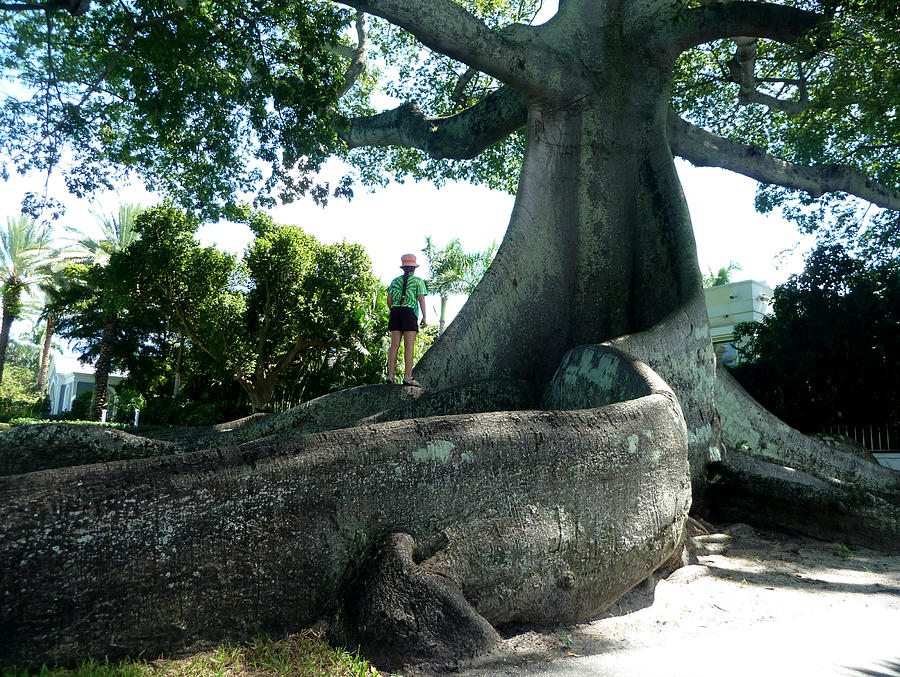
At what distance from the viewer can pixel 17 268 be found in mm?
32281

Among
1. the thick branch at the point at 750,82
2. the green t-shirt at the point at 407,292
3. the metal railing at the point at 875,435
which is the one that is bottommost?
the metal railing at the point at 875,435

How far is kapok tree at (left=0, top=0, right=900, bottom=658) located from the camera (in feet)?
9.78

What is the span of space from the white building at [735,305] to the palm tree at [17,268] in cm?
2954

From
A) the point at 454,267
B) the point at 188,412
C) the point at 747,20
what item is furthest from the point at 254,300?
the point at 747,20

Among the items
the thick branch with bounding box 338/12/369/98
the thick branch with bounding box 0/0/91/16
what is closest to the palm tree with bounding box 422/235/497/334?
the thick branch with bounding box 338/12/369/98

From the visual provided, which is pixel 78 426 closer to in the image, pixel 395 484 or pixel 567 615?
pixel 395 484

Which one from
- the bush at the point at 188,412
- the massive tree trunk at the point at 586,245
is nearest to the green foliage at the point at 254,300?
the bush at the point at 188,412

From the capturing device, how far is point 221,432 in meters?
5.73

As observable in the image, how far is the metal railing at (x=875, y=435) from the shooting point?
12.0 meters

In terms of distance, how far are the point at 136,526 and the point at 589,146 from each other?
618 centimetres

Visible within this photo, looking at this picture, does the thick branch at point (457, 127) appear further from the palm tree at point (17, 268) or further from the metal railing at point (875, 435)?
the palm tree at point (17, 268)

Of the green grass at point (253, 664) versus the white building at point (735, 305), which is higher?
the white building at point (735, 305)

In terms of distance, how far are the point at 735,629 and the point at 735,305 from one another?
23.1 metres

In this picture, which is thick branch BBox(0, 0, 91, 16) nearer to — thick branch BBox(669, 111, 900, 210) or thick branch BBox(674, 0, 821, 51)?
thick branch BBox(674, 0, 821, 51)
